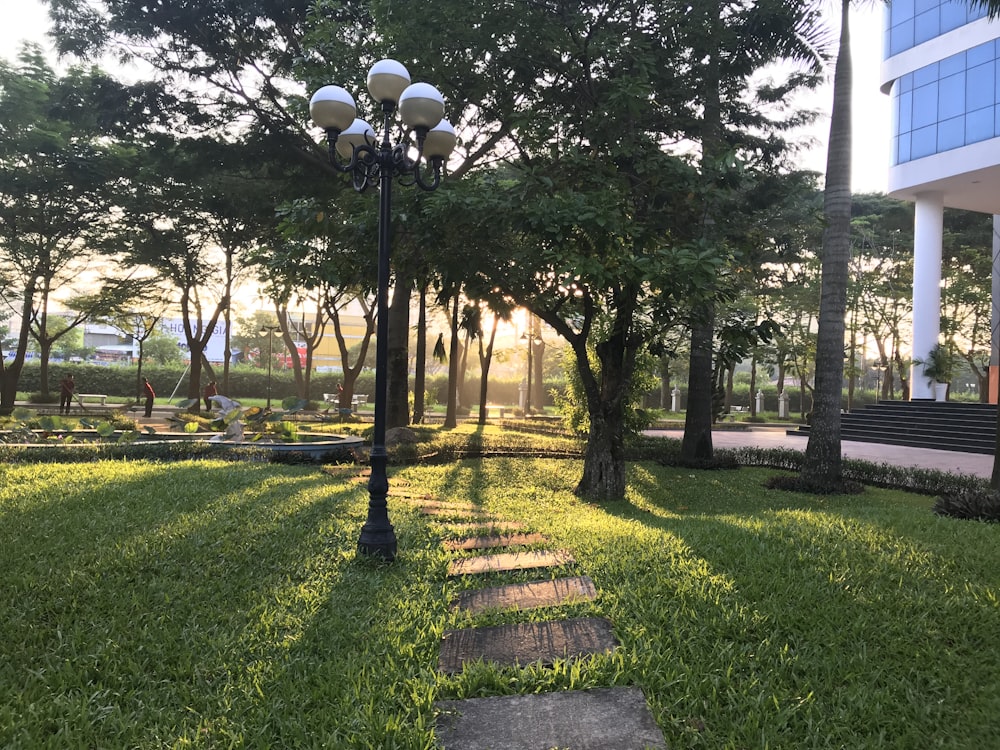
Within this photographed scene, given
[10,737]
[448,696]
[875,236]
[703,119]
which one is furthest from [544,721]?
[875,236]

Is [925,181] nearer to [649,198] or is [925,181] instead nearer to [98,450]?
[649,198]

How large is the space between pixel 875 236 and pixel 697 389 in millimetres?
20538

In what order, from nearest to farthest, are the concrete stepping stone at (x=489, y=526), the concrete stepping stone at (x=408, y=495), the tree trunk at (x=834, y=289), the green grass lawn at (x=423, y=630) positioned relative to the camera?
the green grass lawn at (x=423, y=630), the concrete stepping stone at (x=489, y=526), the concrete stepping stone at (x=408, y=495), the tree trunk at (x=834, y=289)

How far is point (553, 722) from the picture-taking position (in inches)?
109

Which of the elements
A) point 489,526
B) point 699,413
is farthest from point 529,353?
point 489,526

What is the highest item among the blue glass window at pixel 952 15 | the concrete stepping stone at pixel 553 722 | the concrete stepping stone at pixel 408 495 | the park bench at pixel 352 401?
the blue glass window at pixel 952 15

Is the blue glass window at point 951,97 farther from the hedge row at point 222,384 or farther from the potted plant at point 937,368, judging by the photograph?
the hedge row at point 222,384

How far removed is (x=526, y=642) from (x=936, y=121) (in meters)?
26.6

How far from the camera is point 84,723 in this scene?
2828 mm

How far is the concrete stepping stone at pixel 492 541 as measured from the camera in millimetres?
5324

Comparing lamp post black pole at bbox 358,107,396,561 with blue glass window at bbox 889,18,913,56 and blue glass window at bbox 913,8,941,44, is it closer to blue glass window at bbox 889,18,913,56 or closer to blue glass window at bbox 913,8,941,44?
blue glass window at bbox 913,8,941,44

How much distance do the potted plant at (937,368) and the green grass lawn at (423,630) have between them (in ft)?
64.9

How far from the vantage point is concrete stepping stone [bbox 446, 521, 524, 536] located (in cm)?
594

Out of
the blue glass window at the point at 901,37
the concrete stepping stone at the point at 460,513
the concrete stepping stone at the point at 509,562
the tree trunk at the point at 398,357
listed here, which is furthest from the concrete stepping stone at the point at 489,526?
the blue glass window at the point at 901,37
